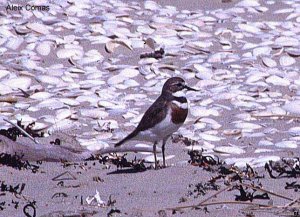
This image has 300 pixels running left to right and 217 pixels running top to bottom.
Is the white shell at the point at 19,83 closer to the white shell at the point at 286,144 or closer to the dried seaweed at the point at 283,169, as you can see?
the white shell at the point at 286,144

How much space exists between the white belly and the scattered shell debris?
682 millimetres

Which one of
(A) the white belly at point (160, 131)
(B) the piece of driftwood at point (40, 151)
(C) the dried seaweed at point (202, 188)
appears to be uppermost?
(C) the dried seaweed at point (202, 188)

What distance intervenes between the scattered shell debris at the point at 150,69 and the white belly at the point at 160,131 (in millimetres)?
682

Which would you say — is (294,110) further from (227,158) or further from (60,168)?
(60,168)

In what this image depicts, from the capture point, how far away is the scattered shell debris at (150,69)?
8297mm

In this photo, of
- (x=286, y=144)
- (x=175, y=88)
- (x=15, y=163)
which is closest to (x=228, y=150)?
(x=286, y=144)

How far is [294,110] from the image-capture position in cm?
874

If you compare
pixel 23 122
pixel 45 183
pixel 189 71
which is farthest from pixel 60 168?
pixel 189 71

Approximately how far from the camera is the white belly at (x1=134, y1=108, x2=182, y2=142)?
6629mm

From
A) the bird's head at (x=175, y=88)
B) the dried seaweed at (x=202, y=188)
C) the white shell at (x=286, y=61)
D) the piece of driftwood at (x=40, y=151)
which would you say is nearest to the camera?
the dried seaweed at (x=202, y=188)

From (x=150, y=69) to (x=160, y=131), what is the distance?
11.1 ft

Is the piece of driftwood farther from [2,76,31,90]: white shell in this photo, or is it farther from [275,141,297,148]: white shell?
[2,76,31,90]: white shell

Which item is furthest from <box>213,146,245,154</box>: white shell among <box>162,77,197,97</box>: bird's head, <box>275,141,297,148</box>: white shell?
<box>162,77,197,97</box>: bird's head

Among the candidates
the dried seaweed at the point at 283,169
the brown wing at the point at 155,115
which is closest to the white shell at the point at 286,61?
the brown wing at the point at 155,115
